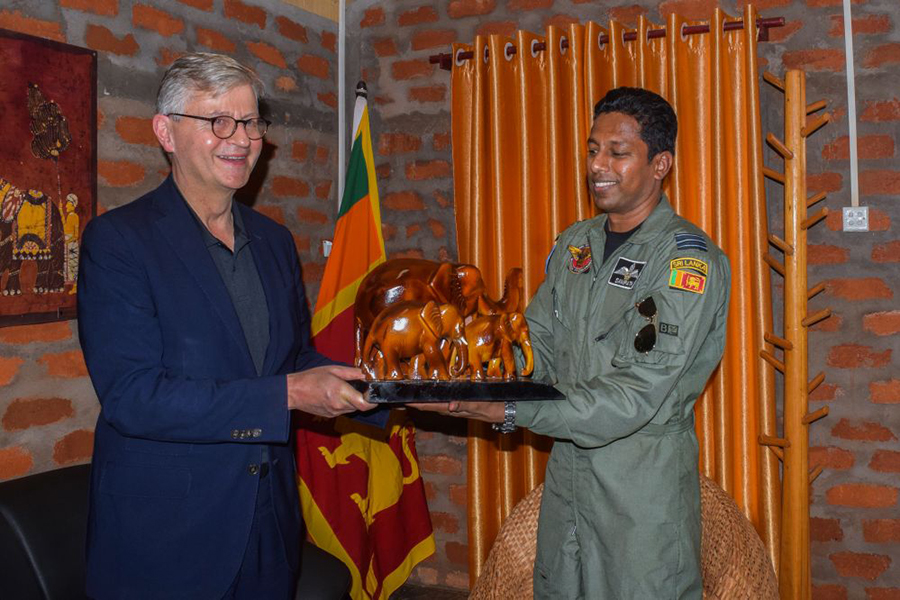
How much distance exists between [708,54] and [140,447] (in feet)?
7.30

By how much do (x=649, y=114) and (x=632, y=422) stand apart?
0.78 metres

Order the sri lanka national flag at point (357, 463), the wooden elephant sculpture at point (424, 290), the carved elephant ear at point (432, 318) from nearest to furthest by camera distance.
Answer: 1. the carved elephant ear at point (432, 318)
2. the wooden elephant sculpture at point (424, 290)
3. the sri lanka national flag at point (357, 463)

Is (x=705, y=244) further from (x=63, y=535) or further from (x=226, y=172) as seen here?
(x=63, y=535)

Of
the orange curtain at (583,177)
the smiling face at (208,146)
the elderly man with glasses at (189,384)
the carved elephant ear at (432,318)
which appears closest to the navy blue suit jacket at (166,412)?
the elderly man with glasses at (189,384)

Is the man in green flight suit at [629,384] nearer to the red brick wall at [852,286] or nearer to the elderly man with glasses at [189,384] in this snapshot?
the elderly man with glasses at [189,384]

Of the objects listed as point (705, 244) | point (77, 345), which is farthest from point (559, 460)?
point (77, 345)

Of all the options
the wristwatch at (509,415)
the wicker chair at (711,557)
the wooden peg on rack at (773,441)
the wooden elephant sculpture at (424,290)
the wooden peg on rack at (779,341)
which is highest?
the wooden elephant sculpture at (424,290)

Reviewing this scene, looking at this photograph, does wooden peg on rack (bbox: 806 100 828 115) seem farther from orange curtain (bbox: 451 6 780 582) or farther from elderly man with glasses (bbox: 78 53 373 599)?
elderly man with glasses (bbox: 78 53 373 599)

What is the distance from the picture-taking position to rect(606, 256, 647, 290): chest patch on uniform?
191cm

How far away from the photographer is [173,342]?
5.05 ft

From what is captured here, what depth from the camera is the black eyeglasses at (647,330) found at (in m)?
1.80

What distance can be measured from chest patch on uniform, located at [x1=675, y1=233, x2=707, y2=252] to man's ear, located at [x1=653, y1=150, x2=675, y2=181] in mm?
203

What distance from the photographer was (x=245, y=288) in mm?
1702

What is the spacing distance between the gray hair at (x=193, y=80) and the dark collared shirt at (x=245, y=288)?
9.2 inches
